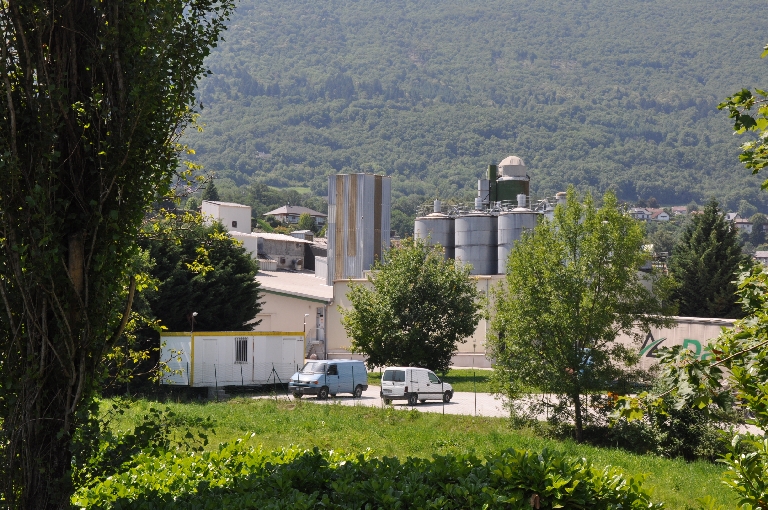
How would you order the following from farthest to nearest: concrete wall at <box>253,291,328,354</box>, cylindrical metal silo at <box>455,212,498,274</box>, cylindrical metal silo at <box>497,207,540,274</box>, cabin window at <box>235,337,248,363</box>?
1. cylindrical metal silo at <box>455,212,498,274</box>
2. cylindrical metal silo at <box>497,207,540,274</box>
3. concrete wall at <box>253,291,328,354</box>
4. cabin window at <box>235,337,248,363</box>

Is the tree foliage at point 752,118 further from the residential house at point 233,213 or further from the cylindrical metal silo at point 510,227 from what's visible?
the residential house at point 233,213

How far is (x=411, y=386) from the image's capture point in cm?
3209

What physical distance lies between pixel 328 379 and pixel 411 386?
3.50m

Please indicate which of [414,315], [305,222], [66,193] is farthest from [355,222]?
[305,222]

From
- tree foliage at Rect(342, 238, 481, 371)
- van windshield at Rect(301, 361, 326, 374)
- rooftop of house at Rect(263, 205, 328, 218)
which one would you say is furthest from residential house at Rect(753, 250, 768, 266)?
rooftop of house at Rect(263, 205, 328, 218)

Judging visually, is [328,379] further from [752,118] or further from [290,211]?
[290,211]

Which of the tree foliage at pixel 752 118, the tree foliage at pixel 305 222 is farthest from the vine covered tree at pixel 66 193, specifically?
the tree foliage at pixel 305 222

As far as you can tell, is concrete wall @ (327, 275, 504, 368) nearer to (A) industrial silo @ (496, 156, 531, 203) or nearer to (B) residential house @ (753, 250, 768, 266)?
(A) industrial silo @ (496, 156, 531, 203)

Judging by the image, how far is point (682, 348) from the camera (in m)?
5.21

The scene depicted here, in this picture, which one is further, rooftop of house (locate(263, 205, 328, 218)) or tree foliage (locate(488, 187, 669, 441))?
rooftop of house (locate(263, 205, 328, 218))

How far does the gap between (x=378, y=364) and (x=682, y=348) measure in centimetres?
3381

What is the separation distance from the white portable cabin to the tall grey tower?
2225 cm

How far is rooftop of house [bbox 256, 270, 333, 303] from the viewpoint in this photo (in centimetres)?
5028

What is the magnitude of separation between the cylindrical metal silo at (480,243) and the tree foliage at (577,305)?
93.3 ft
